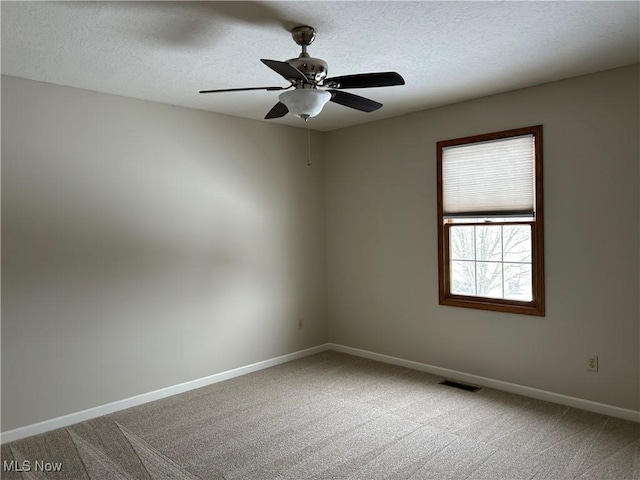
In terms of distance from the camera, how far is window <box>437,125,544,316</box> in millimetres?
4000

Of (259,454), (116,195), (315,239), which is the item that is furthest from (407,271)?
(116,195)

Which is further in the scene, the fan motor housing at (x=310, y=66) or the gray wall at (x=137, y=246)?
the gray wall at (x=137, y=246)

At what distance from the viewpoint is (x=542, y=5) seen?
2.51 metres

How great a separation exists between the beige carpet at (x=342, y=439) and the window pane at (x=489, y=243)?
3.85ft

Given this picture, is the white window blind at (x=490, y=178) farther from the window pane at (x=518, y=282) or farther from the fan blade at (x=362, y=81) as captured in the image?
the fan blade at (x=362, y=81)

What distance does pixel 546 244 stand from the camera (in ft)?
12.9

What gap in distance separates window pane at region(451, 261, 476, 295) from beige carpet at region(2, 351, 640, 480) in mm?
891

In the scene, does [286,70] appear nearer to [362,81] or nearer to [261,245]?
[362,81]

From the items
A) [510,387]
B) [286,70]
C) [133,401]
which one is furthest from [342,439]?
[286,70]

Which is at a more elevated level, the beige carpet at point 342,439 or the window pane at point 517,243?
the window pane at point 517,243

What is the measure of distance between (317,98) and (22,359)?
9.13ft

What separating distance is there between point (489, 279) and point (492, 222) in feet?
1.69

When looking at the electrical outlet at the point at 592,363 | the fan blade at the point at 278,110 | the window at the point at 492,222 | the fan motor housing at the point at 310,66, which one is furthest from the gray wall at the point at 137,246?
the electrical outlet at the point at 592,363

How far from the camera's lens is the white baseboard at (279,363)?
354cm
